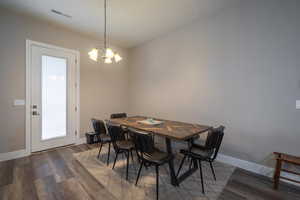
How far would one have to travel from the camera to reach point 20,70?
8.90 ft

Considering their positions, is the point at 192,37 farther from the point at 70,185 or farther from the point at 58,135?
the point at 58,135

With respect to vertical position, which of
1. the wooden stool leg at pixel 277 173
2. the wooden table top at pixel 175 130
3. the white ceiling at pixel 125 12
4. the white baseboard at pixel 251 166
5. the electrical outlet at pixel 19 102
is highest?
the white ceiling at pixel 125 12

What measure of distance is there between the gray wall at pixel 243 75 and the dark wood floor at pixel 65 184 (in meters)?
0.53

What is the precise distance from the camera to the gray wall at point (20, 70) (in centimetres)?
256

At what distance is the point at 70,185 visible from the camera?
6.26ft

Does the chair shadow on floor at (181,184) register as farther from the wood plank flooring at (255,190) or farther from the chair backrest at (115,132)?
the chair backrest at (115,132)

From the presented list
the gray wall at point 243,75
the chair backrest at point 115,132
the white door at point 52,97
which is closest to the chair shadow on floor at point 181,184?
the chair backrest at point 115,132

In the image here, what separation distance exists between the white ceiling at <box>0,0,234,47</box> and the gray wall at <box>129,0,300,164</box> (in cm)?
33

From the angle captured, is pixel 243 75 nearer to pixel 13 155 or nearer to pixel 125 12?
pixel 125 12

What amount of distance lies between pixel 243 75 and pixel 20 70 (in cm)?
434

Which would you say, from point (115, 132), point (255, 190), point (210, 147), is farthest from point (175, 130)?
point (255, 190)

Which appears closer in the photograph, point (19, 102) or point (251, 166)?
point (251, 166)

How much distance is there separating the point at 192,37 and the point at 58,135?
12.9ft

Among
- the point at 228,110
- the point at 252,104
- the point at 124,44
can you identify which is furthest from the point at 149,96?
the point at 252,104
